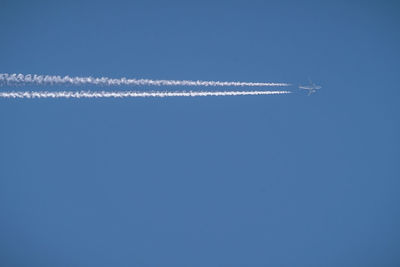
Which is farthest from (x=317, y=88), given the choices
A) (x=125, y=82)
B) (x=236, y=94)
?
(x=125, y=82)

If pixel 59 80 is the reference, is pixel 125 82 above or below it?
above

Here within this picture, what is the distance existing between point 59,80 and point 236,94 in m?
6.57

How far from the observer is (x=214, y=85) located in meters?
11.3

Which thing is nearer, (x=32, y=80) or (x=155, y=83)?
(x=32, y=80)

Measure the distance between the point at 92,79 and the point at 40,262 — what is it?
7601 millimetres

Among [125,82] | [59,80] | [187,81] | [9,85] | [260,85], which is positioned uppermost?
[260,85]

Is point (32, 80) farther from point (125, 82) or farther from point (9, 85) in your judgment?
point (125, 82)

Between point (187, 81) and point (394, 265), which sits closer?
point (187, 81)

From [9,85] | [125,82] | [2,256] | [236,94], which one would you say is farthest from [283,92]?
[2,256]

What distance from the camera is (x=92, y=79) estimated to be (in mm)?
9859

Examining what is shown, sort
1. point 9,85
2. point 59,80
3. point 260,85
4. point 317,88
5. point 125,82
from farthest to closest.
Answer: point 317,88 → point 260,85 → point 125,82 → point 59,80 → point 9,85

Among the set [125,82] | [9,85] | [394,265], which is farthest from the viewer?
[394,265]

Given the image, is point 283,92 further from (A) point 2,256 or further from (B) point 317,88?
(A) point 2,256

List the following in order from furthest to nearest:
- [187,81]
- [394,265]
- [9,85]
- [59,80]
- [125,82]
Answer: [394,265] < [187,81] < [125,82] < [59,80] < [9,85]
